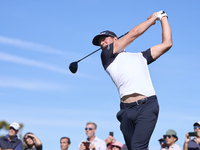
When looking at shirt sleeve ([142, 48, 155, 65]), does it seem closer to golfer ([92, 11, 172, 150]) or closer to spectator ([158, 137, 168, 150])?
golfer ([92, 11, 172, 150])

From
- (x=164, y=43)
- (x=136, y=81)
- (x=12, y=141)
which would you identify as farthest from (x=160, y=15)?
(x=12, y=141)

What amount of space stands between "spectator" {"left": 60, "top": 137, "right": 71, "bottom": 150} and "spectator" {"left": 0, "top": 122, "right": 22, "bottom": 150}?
1.58m

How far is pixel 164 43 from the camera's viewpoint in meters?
5.11

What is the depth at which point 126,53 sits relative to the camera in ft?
16.6

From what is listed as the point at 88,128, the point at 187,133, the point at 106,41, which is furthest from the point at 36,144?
the point at 106,41

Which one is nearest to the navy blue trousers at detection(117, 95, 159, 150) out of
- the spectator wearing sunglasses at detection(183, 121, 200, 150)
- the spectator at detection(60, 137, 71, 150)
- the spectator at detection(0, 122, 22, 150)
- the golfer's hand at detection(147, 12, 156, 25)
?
the golfer's hand at detection(147, 12, 156, 25)

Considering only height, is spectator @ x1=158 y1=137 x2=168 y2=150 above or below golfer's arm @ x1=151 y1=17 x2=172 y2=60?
below

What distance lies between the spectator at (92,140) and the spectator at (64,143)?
1.10 m

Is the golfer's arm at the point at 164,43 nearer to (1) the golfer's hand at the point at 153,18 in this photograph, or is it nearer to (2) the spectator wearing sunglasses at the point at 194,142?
(1) the golfer's hand at the point at 153,18

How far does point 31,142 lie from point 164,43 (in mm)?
8039

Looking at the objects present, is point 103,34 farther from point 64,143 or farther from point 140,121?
point 64,143

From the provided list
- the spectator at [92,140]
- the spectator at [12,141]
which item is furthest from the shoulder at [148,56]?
the spectator at [12,141]

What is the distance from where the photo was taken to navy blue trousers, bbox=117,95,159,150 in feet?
15.3

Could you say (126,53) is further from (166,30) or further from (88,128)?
(88,128)
